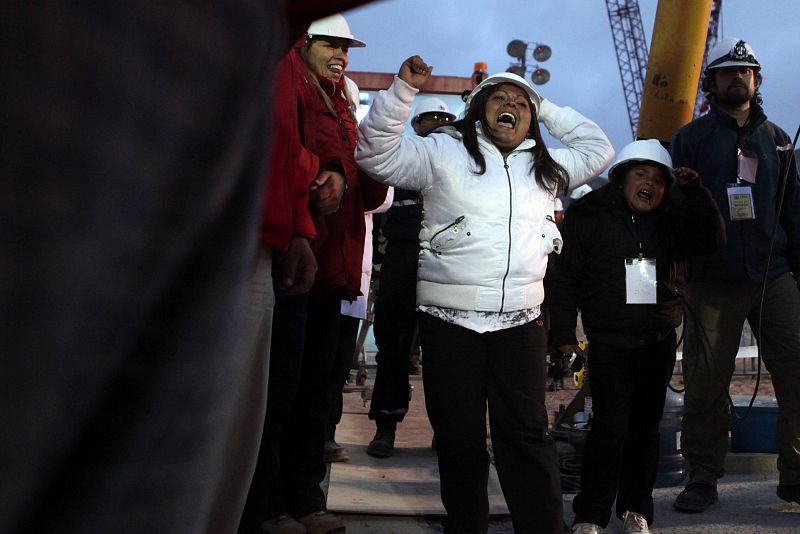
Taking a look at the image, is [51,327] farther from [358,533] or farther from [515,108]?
[358,533]

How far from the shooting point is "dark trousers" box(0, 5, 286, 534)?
21.9 inches

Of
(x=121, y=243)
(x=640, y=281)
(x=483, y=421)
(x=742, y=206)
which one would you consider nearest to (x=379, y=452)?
(x=640, y=281)

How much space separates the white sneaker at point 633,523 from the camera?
4.84m

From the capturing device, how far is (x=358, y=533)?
460 centimetres

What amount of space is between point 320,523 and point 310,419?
434mm

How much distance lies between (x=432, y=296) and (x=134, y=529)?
348 centimetres

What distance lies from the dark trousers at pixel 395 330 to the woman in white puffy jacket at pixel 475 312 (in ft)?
7.88

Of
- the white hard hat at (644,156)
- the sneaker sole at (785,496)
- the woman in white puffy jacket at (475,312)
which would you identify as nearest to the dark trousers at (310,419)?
the woman in white puffy jacket at (475,312)

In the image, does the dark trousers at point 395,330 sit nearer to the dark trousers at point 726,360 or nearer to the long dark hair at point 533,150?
the dark trousers at point 726,360

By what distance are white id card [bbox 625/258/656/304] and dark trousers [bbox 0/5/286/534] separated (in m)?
4.26

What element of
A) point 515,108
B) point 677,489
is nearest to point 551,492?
point 515,108

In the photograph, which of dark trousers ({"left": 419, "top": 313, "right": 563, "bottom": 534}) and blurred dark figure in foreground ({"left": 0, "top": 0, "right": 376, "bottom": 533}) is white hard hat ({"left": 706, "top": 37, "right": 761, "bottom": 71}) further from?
blurred dark figure in foreground ({"left": 0, "top": 0, "right": 376, "bottom": 533})

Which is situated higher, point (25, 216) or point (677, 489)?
point (25, 216)

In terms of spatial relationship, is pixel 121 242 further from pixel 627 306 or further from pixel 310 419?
pixel 627 306
